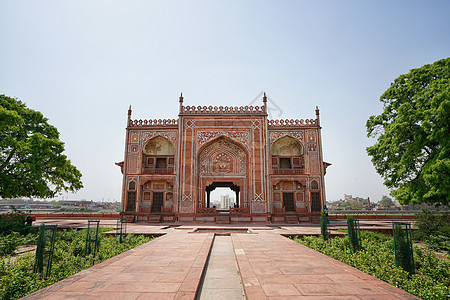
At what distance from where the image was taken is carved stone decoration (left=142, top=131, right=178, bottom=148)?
860 inches

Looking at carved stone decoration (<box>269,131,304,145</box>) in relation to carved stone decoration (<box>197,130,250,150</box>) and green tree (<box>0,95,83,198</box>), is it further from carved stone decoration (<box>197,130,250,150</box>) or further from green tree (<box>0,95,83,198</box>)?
green tree (<box>0,95,83,198</box>)

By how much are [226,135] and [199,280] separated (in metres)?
17.2

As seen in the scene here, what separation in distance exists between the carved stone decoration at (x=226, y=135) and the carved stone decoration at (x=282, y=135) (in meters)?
2.09

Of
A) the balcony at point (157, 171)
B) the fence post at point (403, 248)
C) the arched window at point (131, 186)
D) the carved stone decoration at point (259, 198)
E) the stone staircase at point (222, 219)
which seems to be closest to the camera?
the fence post at point (403, 248)

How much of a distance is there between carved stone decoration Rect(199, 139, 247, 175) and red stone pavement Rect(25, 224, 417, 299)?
47.7 feet

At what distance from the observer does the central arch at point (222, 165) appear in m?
20.8

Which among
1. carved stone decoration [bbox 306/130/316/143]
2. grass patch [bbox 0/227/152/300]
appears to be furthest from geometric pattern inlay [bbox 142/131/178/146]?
grass patch [bbox 0/227/152/300]

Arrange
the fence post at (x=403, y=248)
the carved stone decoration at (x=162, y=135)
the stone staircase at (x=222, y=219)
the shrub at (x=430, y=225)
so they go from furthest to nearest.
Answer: the carved stone decoration at (x=162, y=135)
the stone staircase at (x=222, y=219)
the shrub at (x=430, y=225)
the fence post at (x=403, y=248)

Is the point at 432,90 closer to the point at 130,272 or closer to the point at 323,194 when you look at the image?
the point at 323,194

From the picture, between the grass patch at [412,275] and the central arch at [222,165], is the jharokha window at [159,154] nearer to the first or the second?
the central arch at [222,165]

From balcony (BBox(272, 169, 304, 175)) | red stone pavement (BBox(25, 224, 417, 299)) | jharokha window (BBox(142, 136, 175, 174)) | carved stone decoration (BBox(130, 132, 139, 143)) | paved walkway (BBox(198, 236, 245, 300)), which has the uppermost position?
carved stone decoration (BBox(130, 132, 139, 143))

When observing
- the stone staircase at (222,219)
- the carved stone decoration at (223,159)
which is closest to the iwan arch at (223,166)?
the carved stone decoration at (223,159)

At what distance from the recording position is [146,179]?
20.9 meters

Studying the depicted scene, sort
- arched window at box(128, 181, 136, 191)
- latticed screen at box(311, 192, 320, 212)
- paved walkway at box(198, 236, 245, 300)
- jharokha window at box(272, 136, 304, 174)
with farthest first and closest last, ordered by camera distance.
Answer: jharokha window at box(272, 136, 304, 174), arched window at box(128, 181, 136, 191), latticed screen at box(311, 192, 320, 212), paved walkway at box(198, 236, 245, 300)
